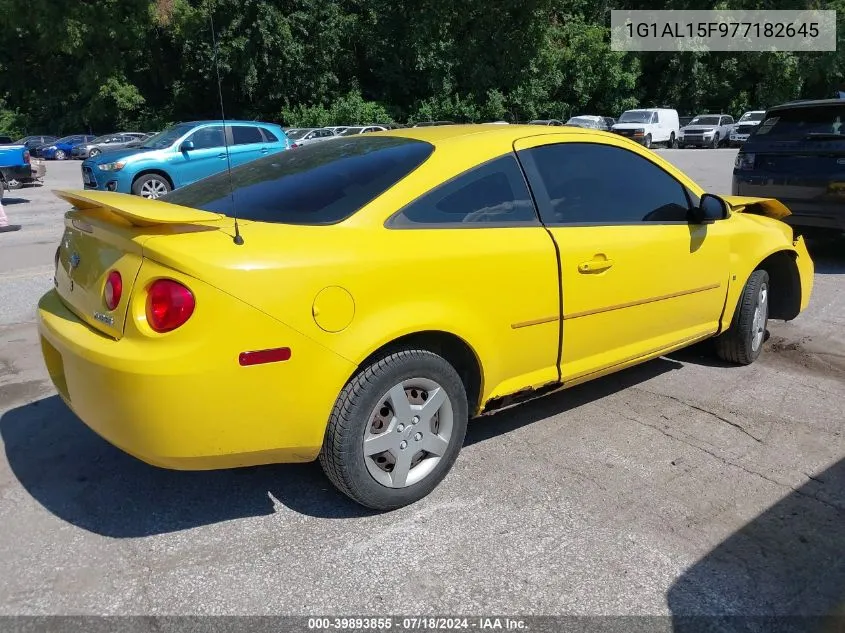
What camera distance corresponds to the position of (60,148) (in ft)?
124

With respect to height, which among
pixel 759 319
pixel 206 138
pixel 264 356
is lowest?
pixel 759 319

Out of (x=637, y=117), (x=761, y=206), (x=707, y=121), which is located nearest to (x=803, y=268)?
(x=761, y=206)

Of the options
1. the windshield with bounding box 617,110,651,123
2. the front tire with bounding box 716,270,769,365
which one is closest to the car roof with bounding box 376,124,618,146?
the front tire with bounding box 716,270,769,365

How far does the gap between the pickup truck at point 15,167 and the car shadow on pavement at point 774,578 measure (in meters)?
15.0

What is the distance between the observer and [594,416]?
405 centimetres

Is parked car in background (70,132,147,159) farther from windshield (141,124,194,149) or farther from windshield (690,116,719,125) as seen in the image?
windshield (690,116,719,125)

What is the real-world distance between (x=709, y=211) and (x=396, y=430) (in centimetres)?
234

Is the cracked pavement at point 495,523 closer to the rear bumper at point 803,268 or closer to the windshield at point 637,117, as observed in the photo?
the rear bumper at point 803,268

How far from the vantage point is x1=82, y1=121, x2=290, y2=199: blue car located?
13.4 m

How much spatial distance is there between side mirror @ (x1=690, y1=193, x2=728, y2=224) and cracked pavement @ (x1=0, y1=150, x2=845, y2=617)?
3.52 feet

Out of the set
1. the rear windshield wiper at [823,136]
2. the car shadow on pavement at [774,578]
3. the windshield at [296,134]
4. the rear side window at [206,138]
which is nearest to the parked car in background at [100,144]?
the windshield at [296,134]

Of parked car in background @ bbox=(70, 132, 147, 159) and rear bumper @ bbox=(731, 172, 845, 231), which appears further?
parked car in background @ bbox=(70, 132, 147, 159)

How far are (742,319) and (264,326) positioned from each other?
337 cm

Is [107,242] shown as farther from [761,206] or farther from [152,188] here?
[152,188]
